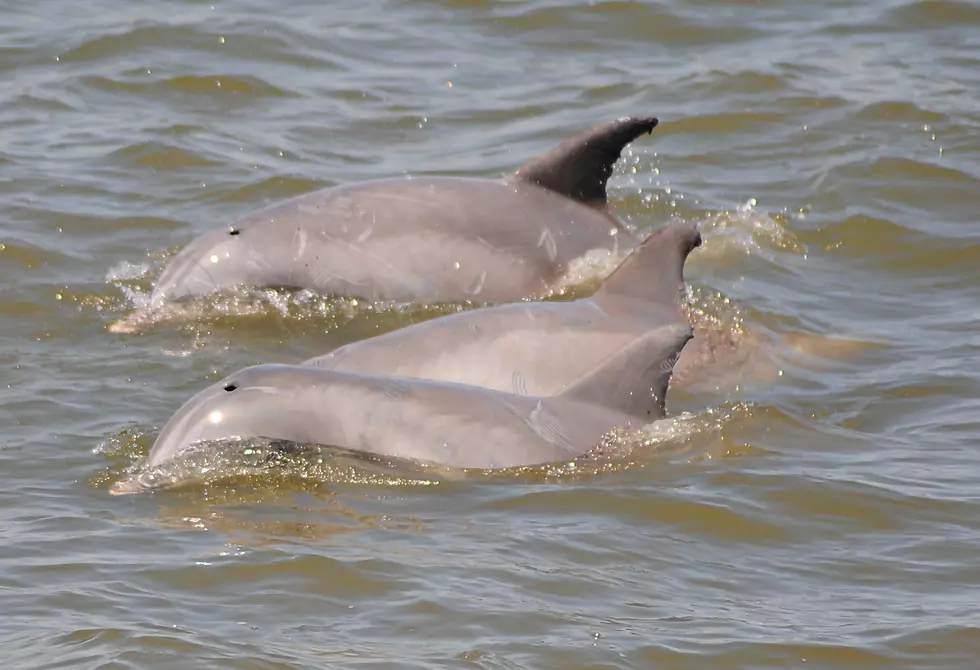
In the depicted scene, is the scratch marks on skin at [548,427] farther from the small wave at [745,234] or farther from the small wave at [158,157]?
the small wave at [158,157]

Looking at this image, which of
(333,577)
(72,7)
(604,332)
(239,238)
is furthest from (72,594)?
(72,7)

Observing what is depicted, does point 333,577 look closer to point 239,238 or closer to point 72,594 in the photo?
point 72,594

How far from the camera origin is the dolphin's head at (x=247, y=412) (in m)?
7.39

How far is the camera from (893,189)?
44.5 ft

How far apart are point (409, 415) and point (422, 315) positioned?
9.99 feet

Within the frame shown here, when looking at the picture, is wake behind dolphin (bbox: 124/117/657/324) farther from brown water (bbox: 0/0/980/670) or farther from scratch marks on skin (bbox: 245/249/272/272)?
brown water (bbox: 0/0/980/670)

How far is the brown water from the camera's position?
251 inches

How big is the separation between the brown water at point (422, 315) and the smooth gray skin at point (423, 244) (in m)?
0.25

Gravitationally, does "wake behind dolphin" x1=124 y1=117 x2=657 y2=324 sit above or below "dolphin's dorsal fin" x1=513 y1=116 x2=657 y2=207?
below

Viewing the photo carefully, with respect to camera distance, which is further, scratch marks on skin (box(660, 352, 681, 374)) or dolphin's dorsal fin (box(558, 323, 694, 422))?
scratch marks on skin (box(660, 352, 681, 374))

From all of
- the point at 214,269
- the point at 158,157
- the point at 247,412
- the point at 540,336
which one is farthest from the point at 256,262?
the point at 158,157

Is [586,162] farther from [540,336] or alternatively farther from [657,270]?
[540,336]

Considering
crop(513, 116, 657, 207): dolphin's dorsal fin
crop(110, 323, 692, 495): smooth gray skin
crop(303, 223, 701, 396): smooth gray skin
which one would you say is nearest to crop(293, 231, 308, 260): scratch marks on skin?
crop(513, 116, 657, 207): dolphin's dorsal fin

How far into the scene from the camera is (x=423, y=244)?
10727 millimetres
